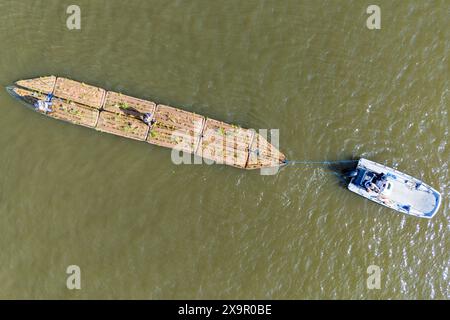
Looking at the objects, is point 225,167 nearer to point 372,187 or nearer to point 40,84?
point 372,187

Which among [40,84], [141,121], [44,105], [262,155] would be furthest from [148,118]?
[262,155]

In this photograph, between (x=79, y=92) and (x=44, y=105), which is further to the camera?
(x=79, y=92)

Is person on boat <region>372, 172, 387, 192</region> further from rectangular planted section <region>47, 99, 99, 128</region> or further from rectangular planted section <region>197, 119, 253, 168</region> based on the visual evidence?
rectangular planted section <region>47, 99, 99, 128</region>

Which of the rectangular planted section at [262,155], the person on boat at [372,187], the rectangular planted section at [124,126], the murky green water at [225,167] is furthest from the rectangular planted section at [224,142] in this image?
the person on boat at [372,187]

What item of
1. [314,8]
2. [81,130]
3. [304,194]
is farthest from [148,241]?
[314,8]

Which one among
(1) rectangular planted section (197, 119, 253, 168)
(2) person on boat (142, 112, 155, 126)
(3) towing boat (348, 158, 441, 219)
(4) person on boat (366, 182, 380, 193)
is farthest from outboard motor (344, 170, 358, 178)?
(2) person on boat (142, 112, 155, 126)
